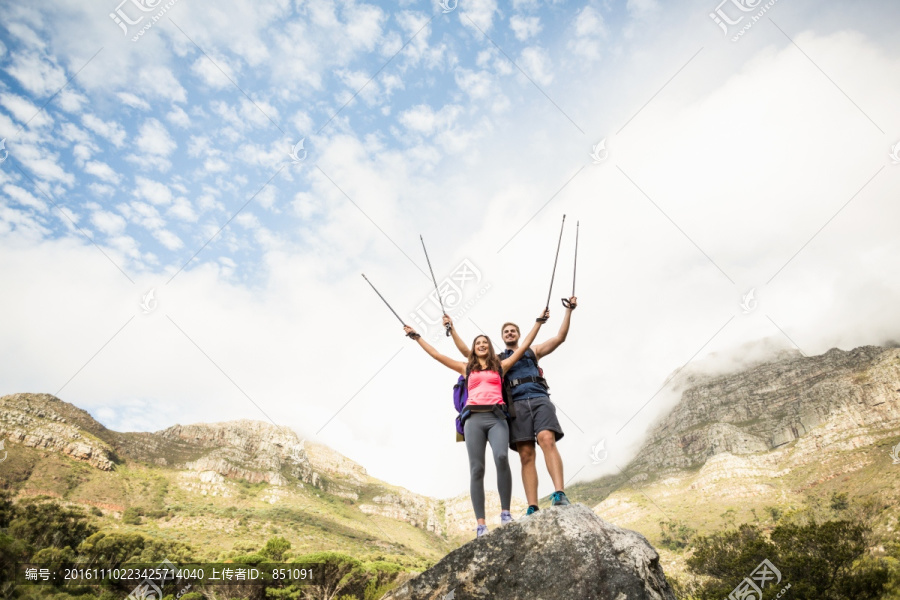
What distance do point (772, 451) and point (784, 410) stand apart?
33.2 m

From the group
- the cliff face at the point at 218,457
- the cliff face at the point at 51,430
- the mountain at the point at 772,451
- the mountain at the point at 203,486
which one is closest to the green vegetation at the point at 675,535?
the mountain at the point at 772,451

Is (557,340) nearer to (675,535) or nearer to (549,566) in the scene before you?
(549,566)

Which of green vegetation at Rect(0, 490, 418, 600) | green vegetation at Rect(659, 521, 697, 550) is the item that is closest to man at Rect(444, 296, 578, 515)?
green vegetation at Rect(0, 490, 418, 600)

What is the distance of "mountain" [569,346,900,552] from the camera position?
87.8m

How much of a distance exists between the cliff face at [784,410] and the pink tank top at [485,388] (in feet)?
428

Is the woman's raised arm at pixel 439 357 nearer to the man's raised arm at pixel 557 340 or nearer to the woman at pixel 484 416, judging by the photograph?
the woman at pixel 484 416

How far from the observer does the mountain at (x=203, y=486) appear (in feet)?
227

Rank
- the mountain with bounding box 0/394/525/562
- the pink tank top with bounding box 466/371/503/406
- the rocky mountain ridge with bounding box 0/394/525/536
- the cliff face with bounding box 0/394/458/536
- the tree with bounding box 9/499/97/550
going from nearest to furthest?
the pink tank top with bounding box 466/371/503/406 → the tree with bounding box 9/499/97/550 → the mountain with bounding box 0/394/525/562 → the cliff face with bounding box 0/394/458/536 → the rocky mountain ridge with bounding box 0/394/525/536

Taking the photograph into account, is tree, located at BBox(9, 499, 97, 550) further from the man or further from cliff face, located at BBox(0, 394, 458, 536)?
the man

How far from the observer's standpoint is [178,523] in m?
70.8

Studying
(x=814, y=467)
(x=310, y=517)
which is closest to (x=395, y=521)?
(x=310, y=517)

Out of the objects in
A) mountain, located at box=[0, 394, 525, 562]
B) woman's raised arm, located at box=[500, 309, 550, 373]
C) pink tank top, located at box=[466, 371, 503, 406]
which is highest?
mountain, located at box=[0, 394, 525, 562]

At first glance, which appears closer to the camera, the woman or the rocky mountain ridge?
the woman

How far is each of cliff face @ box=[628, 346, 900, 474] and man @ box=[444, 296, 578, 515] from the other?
427ft
